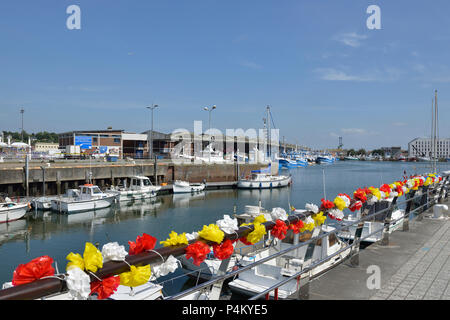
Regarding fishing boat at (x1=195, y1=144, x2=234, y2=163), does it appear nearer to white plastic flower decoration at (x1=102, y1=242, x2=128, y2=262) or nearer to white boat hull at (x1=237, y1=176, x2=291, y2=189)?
white boat hull at (x1=237, y1=176, x2=291, y2=189)

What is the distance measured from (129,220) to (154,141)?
43326 millimetres

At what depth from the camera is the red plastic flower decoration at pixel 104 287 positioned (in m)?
2.98

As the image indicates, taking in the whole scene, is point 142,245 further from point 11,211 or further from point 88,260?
point 11,211

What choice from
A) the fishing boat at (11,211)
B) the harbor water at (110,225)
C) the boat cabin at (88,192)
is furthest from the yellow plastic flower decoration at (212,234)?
the boat cabin at (88,192)

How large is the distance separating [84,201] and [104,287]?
1242 inches

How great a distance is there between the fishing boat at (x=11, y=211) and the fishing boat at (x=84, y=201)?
3.64 metres

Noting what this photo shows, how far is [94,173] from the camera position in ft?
140

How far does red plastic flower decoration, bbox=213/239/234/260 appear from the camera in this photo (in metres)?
4.34

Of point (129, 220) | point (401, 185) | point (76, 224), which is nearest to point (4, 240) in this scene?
point (76, 224)

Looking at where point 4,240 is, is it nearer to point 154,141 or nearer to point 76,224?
point 76,224

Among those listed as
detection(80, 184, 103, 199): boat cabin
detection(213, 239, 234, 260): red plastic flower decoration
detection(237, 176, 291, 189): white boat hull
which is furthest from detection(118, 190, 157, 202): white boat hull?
detection(213, 239, 234, 260): red plastic flower decoration

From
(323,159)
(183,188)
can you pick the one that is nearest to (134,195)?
(183,188)

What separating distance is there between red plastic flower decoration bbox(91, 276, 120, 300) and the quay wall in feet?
124

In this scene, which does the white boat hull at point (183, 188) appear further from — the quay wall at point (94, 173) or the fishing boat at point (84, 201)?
the fishing boat at point (84, 201)
